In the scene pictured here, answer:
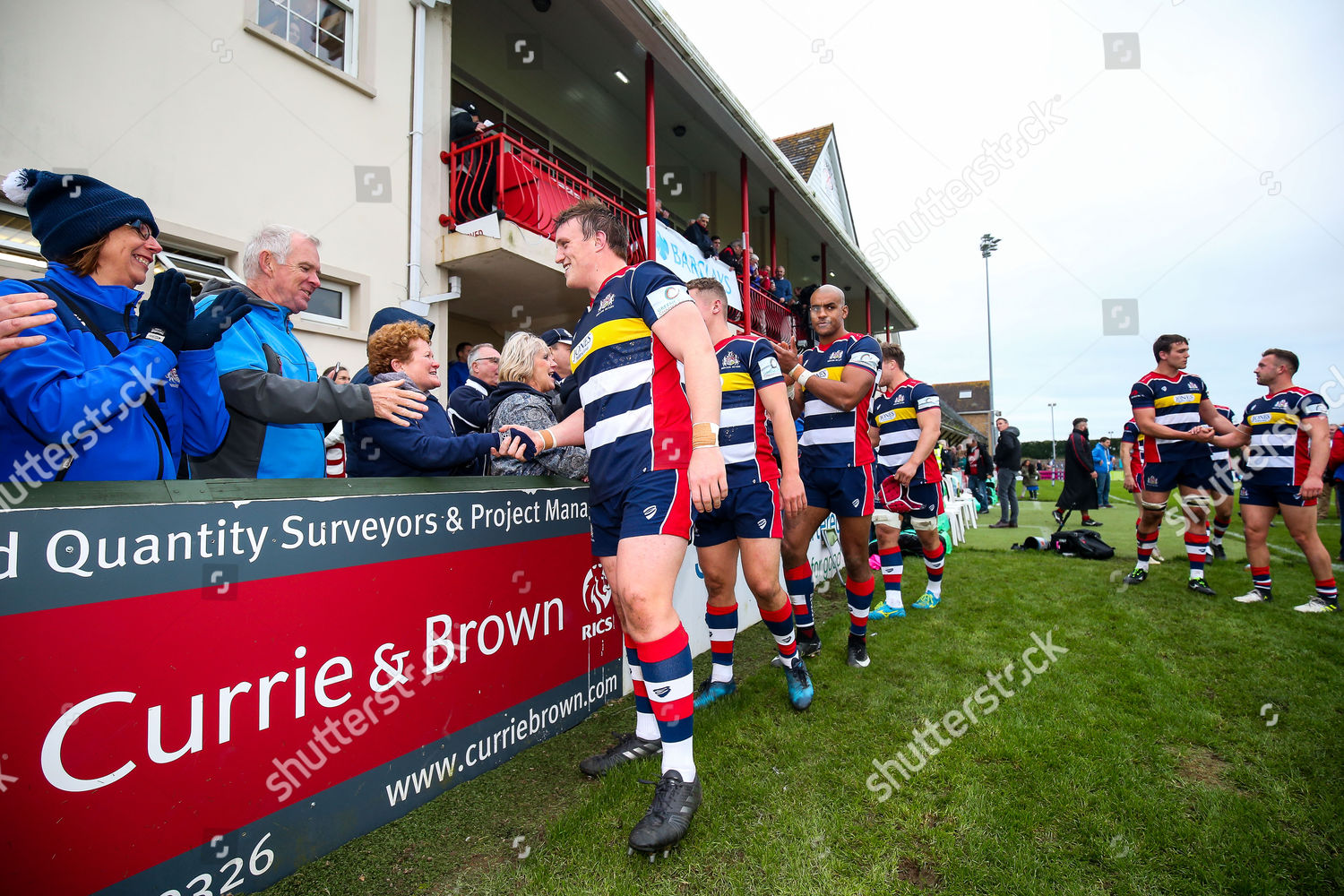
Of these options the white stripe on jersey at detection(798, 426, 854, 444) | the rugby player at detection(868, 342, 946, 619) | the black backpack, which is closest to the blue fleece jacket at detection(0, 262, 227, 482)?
the white stripe on jersey at detection(798, 426, 854, 444)

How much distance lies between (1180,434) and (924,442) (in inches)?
94.4

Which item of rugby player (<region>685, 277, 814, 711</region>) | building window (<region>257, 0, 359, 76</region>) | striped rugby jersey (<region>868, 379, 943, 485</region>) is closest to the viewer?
rugby player (<region>685, 277, 814, 711</region>)

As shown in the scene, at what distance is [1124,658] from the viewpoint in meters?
3.50

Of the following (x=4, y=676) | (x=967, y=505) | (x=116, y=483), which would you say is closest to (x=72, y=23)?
(x=116, y=483)

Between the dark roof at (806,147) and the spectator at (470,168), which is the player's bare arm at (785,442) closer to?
the spectator at (470,168)

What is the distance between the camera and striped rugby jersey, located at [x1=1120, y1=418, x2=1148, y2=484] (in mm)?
6209

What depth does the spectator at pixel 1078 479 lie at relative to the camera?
9523 millimetres

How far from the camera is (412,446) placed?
2389 mm

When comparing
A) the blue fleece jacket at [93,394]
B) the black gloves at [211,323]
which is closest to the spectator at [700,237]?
the black gloves at [211,323]

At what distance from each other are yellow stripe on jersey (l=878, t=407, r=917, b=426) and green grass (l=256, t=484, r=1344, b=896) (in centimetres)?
232

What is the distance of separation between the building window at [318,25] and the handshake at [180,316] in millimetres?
5026

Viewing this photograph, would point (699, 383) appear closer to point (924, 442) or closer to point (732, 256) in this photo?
point (924, 442)

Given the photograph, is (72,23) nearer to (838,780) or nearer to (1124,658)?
(838,780)

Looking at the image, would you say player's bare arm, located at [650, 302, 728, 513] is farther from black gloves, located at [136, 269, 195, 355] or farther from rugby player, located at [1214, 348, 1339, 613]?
rugby player, located at [1214, 348, 1339, 613]
